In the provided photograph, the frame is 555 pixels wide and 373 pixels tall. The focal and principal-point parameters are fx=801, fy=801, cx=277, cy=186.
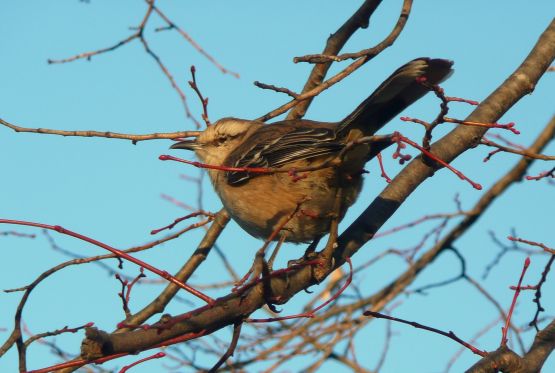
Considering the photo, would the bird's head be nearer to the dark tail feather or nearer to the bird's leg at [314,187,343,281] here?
the dark tail feather

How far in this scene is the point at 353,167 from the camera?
4730mm

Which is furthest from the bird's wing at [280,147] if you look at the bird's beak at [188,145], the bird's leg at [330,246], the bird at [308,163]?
the bird's leg at [330,246]

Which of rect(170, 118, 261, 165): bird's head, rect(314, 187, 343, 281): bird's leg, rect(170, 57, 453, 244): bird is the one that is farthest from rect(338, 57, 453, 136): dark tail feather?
rect(170, 118, 261, 165): bird's head

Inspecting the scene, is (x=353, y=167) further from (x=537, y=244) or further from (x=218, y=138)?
(x=218, y=138)

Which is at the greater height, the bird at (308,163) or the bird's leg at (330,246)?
the bird at (308,163)

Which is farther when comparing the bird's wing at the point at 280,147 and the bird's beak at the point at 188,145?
the bird's beak at the point at 188,145

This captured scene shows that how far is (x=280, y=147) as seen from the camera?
→ 5383 millimetres

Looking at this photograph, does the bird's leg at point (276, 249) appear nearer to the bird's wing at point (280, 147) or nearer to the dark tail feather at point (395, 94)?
the bird's wing at point (280, 147)

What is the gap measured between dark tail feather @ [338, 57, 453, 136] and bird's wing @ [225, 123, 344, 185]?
21cm

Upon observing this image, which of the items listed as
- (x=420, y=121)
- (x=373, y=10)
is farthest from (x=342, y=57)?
(x=373, y=10)

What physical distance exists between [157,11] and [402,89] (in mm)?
3088

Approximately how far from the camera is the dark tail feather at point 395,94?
13.5 ft

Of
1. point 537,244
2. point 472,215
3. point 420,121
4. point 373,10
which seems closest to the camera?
point 420,121

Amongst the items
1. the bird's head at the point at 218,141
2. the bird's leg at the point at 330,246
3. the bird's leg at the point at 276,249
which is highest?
the bird's head at the point at 218,141
